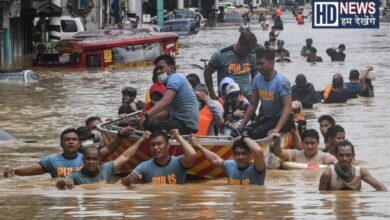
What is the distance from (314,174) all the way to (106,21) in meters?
60.3

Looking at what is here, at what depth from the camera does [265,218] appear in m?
9.68

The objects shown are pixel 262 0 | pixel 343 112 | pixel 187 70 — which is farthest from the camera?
pixel 262 0

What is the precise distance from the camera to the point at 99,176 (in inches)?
497

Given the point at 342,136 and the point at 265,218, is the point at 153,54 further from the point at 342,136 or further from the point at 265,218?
the point at 265,218

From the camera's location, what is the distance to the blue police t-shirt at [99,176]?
40.8 feet

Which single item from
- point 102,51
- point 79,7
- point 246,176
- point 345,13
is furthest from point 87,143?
point 345,13

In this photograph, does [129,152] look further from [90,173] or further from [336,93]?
[336,93]

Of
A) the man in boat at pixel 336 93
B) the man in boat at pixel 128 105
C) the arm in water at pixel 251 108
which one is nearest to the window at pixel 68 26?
the man in boat at pixel 336 93

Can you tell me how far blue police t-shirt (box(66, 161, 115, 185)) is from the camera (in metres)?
12.4

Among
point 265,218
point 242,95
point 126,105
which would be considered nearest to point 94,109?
point 126,105

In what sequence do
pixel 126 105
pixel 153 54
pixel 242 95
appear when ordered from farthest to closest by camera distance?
pixel 153 54
pixel 126 105
pixel 242 95

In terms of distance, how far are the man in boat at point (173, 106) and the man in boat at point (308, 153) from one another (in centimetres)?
108

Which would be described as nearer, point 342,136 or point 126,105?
point 342,136

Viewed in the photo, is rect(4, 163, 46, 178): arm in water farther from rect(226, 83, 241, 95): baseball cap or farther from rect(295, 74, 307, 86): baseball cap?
rect(295, 74, 307, 86): baseball cap
